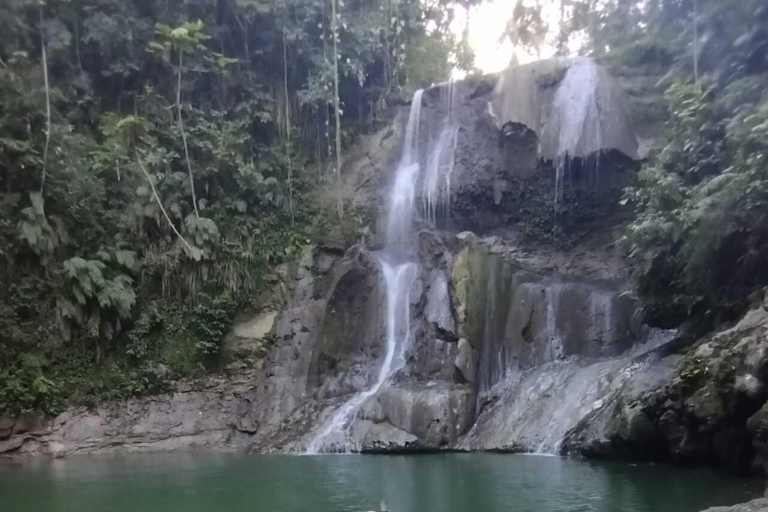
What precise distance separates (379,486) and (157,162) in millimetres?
12593

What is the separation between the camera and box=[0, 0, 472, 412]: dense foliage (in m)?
16.2

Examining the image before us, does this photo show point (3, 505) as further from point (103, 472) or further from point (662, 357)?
point (662, 357)

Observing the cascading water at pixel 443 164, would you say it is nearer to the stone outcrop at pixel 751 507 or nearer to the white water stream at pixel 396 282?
the white water stream at pixel 396 282

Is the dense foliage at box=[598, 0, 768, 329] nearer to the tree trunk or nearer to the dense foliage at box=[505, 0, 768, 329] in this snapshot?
the dense foliage at box=[505, 0, 768, 329]

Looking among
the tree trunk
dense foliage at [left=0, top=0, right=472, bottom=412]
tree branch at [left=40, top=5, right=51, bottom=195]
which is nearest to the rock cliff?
the tree trunk

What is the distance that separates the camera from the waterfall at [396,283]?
569 inches

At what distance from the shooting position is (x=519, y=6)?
1102 inches

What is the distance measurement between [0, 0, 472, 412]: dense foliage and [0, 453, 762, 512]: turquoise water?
4626mm

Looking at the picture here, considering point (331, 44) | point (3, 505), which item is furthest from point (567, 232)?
point (3, 505)

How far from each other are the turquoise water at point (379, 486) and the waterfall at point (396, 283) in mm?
1579

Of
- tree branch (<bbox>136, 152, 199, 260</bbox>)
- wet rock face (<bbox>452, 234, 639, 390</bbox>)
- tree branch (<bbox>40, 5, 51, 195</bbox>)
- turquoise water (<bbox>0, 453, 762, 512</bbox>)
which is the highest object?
tree branch (<bbox>40, 5, 51, 195</bbox>)

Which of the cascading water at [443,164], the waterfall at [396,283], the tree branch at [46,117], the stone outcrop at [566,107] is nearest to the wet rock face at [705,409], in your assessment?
the waterfall at [396,283]

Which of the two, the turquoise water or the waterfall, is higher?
the waterfall

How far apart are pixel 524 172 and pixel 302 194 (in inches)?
267
